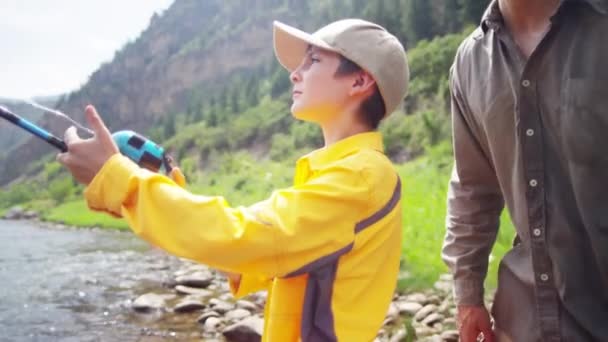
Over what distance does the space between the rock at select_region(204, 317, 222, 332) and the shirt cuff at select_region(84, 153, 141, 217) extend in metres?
5.48

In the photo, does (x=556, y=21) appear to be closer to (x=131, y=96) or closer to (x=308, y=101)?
(x=308, y=101)

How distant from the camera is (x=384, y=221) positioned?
5.18ft

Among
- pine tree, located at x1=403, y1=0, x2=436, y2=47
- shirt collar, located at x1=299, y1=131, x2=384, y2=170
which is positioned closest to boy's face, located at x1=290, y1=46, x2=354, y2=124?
shirt collar, located at x1=299, y1=131, x2=384, y2=170

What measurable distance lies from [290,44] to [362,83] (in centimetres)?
28

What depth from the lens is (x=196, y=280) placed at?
9.23 meters

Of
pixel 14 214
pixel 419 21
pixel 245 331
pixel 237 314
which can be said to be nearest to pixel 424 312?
pixel 245 331

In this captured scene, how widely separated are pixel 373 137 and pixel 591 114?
0.54m

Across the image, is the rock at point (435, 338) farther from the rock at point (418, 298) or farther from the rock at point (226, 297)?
the rock at point (226, 297)

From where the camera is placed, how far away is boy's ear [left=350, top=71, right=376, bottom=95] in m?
1.77

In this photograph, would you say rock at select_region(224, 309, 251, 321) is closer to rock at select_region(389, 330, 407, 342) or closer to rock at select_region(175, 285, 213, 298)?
rock at select_region(175, 285, 213, 298)

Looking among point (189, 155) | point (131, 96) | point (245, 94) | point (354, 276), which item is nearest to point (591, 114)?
point (354, 276)

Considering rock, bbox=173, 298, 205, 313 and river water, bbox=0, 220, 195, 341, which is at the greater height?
rock, bbox=173, 298, 205, 313

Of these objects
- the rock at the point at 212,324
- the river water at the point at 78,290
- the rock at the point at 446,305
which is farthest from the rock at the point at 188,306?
the rock at the point at 446,305

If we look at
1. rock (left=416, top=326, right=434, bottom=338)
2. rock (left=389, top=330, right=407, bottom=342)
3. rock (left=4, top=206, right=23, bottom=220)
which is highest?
rock (left=389, top=330, right=407, bottom=342)
